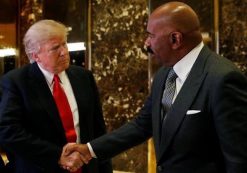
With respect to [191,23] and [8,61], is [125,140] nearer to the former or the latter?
[191,23]

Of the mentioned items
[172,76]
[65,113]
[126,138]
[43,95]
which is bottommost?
[126,138]

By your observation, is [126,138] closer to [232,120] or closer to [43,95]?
[43,95]

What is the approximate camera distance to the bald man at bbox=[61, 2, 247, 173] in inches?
Result: 69.7

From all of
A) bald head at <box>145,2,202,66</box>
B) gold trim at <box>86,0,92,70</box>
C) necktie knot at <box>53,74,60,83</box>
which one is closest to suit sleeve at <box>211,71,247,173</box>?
bald head at <box>145,2,202,66</box>

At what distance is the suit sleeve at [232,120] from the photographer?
1.76 meters

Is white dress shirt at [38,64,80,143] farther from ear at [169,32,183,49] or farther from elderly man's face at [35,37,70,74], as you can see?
ear at [169,32,183,49]

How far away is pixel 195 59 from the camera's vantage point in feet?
6.50

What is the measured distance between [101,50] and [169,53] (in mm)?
3075

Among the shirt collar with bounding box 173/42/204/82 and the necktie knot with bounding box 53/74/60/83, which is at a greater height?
the shirt collar with bounding box 173/42/204/82

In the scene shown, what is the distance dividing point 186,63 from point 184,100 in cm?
18

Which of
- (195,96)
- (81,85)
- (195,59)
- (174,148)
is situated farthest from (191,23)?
(81,85)

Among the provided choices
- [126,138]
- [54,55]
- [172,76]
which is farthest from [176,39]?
[54,55]

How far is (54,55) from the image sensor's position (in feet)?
8.43

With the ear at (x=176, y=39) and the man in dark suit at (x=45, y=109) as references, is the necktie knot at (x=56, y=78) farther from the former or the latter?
the ear at (x=176, y=39)
